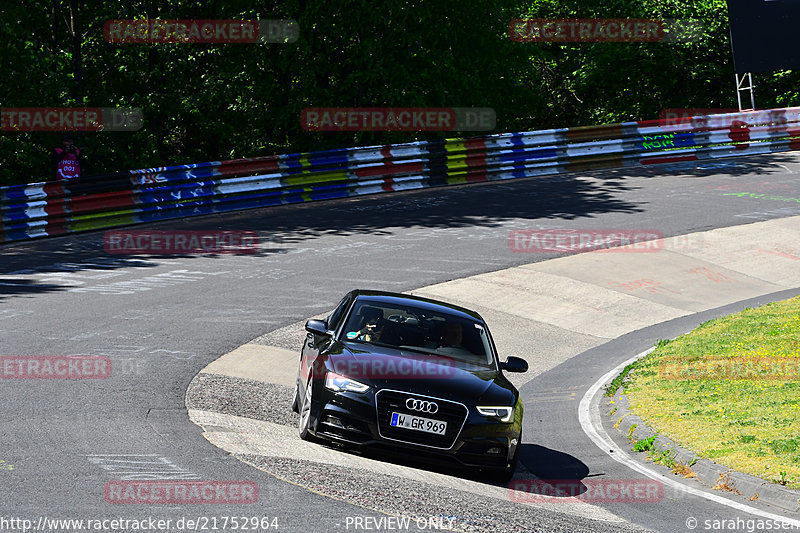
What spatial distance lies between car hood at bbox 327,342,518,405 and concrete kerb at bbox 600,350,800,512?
6.60ft

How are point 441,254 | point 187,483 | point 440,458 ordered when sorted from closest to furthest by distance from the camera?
point 187,483 → point 440,458 → point 441,254

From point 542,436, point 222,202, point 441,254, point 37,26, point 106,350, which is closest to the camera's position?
point 542,436

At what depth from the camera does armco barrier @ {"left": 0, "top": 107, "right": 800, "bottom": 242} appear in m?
21.0

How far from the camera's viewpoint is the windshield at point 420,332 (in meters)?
10.4

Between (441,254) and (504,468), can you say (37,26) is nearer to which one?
(441,254)

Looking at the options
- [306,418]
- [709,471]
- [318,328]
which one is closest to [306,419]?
[306,418]

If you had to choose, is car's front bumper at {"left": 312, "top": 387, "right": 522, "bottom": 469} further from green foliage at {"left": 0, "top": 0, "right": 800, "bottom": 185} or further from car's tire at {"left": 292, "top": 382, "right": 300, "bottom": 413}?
green foliage at {"left": 0, "top": 0, "right": 800, "bottom": 185}

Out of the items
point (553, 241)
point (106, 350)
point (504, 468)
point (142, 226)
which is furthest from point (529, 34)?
point (504, 468)

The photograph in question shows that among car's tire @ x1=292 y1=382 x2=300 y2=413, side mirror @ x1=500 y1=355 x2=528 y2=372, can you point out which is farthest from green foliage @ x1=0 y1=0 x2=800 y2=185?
side mirror @ x1=500 y1=355 x2=528 y2=372

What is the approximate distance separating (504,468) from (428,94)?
804 inches

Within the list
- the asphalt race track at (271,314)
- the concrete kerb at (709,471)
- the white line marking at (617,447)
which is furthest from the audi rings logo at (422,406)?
the concrete kerb at (709,471)

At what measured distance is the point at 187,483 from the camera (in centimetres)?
764

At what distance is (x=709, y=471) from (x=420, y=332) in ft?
10.3

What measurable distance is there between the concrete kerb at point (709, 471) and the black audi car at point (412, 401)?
1898 mm
